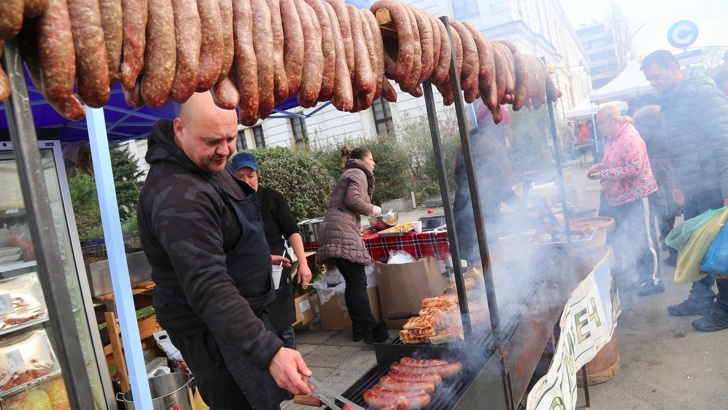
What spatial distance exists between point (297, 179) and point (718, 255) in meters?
7.30

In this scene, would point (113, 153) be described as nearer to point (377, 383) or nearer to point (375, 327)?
point (375, 327)

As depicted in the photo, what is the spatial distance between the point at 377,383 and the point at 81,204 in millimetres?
13417

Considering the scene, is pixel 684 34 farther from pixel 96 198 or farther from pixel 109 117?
pixel 96 198

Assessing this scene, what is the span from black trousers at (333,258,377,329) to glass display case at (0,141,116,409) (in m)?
2.46

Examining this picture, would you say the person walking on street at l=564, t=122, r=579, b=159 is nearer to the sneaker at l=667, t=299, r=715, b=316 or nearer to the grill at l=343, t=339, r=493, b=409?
the sneaker at l=667, t=299, r=715, b=316

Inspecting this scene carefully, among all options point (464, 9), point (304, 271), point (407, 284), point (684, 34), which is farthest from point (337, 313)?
point (464, 9)

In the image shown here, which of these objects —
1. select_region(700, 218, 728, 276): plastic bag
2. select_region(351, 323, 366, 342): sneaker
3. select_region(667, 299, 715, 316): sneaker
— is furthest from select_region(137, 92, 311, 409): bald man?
select_region(667, 299, 715, 316): sneaker

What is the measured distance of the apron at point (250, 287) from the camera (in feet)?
6.86

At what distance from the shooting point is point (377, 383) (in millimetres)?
2580

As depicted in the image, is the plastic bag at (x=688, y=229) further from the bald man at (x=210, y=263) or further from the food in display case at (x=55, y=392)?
the food in display case at (x=55, y=392)

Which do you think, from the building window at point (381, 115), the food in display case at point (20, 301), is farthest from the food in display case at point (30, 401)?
the building window at point (381, 115)

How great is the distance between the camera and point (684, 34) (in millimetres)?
12578

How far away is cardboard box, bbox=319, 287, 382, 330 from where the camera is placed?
582 cm

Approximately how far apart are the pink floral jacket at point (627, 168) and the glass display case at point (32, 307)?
5632mm
